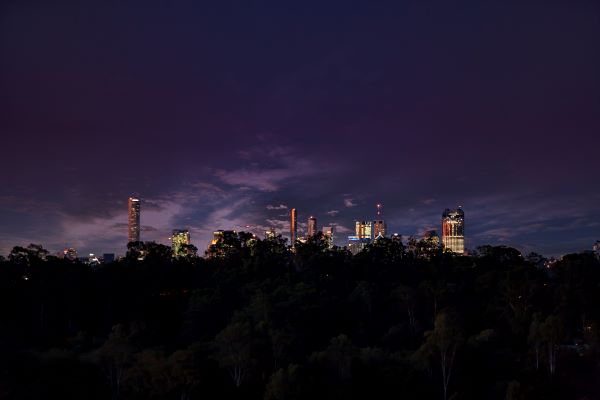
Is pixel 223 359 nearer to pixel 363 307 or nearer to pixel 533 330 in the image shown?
pixel 363 307

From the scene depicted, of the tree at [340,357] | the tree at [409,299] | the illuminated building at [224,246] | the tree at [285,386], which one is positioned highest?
the illuminated building at [224,246]

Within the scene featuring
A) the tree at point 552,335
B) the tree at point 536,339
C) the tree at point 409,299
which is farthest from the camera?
the tree at point 409,299

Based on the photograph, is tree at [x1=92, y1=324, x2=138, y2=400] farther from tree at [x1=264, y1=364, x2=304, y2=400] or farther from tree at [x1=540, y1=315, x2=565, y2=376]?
tree at [x1=540, y1=315, x2=565, y2=376]

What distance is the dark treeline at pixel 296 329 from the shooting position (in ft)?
104

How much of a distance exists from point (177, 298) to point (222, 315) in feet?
26.2

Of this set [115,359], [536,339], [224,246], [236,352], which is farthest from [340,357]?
[224,246]

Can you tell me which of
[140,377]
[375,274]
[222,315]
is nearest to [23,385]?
[140,377]

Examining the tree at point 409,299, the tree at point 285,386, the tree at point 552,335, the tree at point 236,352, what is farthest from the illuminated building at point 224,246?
the tree at point 552,335

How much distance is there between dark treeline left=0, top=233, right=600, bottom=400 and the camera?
31656 millimetres

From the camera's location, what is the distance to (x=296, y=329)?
39688mm

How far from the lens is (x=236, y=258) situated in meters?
66.0

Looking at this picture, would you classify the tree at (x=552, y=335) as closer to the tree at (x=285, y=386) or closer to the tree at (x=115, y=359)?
the tree at (x=285, y=386)

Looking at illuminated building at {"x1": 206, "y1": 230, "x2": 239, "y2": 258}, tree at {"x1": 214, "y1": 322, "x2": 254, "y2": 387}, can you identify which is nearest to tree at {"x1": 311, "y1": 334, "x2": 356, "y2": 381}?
tree at {"x1": 214, "y1": 322, "x2": 254, "y2": 387}

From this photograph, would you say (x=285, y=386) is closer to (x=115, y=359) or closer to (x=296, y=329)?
(x=296, y=329)
